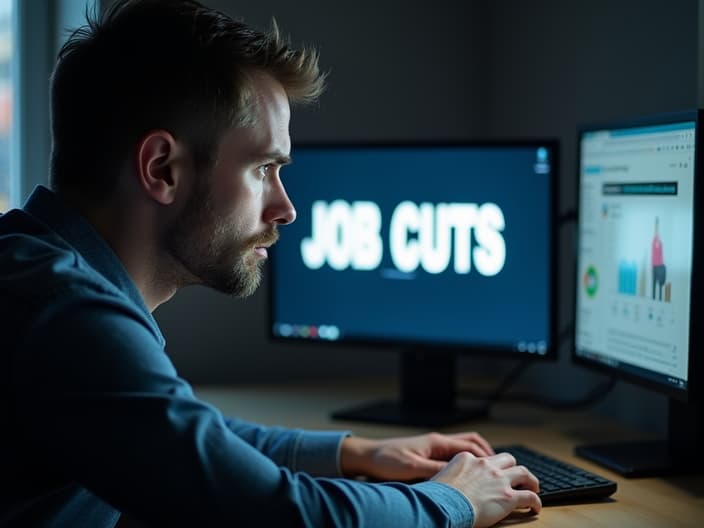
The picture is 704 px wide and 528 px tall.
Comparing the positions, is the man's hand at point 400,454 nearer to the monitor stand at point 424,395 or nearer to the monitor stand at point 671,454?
the monitor stand at point 671,454

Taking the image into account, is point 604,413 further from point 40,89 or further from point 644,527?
point 40,89

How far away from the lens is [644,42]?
1.89 meters

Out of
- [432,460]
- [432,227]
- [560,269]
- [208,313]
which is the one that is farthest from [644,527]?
[208,313]

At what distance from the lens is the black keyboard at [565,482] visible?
1.37m

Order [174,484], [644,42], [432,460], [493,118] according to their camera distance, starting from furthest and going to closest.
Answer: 1. [493,118]
2. [644,42]
3. [432,460]
4. [174,484]

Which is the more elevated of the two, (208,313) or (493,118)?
(493,118)

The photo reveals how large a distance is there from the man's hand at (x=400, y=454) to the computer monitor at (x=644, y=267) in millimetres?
238

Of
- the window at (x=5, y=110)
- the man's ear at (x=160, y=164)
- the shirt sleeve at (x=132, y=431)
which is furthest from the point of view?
the window at (x=5, y=110)

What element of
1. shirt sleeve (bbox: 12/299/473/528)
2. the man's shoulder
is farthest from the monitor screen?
the man's shoulder

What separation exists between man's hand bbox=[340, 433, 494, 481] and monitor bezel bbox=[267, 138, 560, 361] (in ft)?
1.28

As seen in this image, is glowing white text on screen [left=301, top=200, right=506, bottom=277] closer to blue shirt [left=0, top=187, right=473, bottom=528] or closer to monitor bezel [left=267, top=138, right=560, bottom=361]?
monitor bezel [left=267, top=138, right=560, bottom=361]

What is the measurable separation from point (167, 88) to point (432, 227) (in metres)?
0.85

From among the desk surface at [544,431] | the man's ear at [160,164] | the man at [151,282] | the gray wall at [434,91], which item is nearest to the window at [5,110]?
the gray wall at [434,91]

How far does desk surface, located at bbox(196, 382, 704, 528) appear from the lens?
1321 mm
